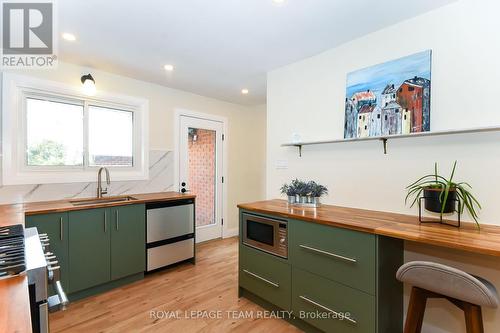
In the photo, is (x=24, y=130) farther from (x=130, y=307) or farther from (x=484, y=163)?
(x=484, y=163)

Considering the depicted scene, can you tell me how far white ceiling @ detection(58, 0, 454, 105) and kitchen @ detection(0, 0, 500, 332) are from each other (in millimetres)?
18

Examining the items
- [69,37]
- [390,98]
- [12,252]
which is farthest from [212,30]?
[12,252]

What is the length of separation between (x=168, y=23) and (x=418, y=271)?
244cm

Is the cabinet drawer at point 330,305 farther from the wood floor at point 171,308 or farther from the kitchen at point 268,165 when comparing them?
the wood floor at point 171,308

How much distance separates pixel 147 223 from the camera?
2869mm

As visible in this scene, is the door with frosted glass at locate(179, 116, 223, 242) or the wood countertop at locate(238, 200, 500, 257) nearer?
the wood countertop at locate(238, 200, 500, 257)

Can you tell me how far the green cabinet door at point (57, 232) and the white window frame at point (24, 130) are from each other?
632 mm

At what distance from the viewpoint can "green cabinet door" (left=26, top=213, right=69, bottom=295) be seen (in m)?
2.16

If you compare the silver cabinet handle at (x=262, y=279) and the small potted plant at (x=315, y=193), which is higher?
the small potted plant at (x=315, y=193)

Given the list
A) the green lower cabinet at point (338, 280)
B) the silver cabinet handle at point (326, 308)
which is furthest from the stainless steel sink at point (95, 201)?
the silver cabinet handle at point (326, 308)

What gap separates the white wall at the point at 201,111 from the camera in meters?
2.76

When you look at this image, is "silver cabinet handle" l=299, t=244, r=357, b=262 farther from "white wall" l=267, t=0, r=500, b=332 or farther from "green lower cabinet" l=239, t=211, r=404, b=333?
"white wall" l=267, t=0, r=500, b=332

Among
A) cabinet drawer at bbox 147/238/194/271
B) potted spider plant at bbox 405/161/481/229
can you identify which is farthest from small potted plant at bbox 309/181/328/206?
cabinet drawer at bbox 147/238/194/271

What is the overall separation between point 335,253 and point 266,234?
0.67 metres
